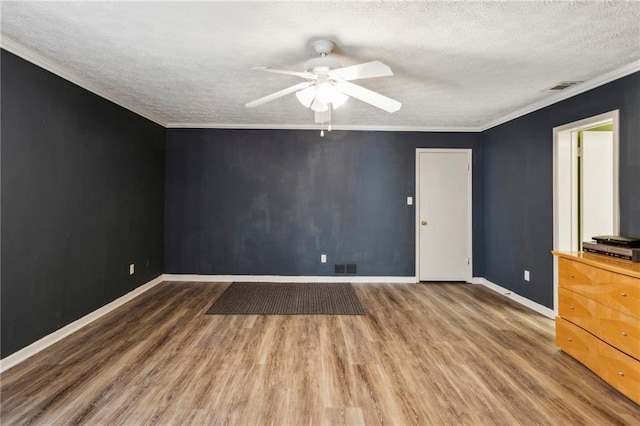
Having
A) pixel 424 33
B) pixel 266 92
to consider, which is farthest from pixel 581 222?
pixel 266 92

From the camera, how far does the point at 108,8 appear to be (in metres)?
1.79

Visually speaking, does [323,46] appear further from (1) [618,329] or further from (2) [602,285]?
(1) [618,329]

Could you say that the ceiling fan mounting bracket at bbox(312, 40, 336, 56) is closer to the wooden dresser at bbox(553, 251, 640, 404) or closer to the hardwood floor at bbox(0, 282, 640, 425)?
the hardwood floor at bbox(0, 282, 640, 425)

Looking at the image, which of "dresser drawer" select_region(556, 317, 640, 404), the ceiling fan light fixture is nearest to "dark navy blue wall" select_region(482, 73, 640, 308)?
"dresser drawer" select_region(556, 317, 640, 404)

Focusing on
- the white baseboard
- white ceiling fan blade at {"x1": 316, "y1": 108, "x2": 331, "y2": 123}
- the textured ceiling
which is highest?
the textured ceiling

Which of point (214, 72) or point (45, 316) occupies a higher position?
point (214, 72)

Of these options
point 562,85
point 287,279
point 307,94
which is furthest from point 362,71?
point 287,279

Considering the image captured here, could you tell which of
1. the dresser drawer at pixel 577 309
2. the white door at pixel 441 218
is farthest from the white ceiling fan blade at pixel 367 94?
the white door at pixel 441 218

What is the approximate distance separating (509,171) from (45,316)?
530 cm

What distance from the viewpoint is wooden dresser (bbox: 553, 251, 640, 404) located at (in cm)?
194

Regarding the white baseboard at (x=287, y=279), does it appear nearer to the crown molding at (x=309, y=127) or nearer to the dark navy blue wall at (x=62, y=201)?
the dark navy blue wall at (x=62, y=201)

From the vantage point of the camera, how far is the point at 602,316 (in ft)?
7.10

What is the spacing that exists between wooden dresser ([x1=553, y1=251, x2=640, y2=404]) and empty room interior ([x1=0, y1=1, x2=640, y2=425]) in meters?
0.02

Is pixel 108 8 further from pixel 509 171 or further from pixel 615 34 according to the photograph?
pixel 509 171
